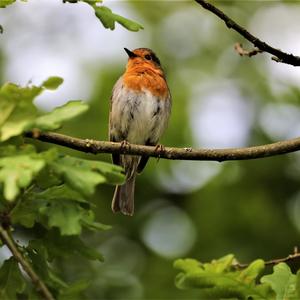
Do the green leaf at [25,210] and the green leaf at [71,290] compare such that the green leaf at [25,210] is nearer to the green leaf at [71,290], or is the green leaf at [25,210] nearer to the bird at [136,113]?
the green leaf at [71,290]

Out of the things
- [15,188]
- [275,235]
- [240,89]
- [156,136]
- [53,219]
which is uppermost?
[15,188]

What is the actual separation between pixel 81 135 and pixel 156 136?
3.76 ft

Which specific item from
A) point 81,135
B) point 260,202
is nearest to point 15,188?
point 81,135

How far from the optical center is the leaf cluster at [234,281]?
3.39 m

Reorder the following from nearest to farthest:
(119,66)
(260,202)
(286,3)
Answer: (260,202) < (119,66) < (286,3)

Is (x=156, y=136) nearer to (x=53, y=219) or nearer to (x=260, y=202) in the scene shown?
(x=260, y=202)

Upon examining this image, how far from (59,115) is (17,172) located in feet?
1.14

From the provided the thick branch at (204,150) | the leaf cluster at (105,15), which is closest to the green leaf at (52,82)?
the leaf cluster at (105,15)

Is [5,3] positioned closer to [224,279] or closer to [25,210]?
[25,210]

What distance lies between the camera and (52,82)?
10.1 feet

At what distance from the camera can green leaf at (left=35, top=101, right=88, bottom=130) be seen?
9.69ft

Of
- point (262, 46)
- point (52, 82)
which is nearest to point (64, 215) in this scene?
point (52, 82)

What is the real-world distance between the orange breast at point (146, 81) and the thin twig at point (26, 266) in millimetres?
4338

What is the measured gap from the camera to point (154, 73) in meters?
7.63
